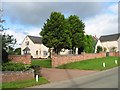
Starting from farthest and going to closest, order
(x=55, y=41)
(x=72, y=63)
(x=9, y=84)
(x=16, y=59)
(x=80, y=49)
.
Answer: (x=80, y=49), (x=55, y=41), (x=72, y=63), (x=16, y=59), (x=9, y=84)

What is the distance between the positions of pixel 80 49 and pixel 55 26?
52.0 feet

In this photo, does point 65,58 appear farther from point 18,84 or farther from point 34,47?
point 34,47

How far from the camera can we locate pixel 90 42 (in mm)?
76062

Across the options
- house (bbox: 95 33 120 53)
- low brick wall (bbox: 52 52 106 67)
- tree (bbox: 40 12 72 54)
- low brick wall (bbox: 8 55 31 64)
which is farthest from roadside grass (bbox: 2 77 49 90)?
house (bbox: 95 33 120 53)

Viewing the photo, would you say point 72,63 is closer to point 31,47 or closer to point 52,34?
point 52,34

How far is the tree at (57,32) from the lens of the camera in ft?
172

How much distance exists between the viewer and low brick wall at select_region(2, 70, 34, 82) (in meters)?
21.8

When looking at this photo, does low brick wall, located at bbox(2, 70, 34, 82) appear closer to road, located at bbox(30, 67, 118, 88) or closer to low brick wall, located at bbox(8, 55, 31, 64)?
road, located at bbox(30, 67, 118, 88)

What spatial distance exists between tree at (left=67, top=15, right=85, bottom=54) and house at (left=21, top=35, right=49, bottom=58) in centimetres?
2704

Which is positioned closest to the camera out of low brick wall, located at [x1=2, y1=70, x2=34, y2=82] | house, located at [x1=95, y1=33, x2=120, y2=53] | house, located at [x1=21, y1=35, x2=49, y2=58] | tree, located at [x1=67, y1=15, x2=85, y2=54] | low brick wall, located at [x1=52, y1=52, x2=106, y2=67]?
low brick wall, located at [x1=2, y1=70, x2=34, y2=82]

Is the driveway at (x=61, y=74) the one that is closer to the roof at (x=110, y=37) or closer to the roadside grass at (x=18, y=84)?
the roadside grass at (x=18, y=84)

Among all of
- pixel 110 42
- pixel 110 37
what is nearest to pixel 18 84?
pixel 110 42

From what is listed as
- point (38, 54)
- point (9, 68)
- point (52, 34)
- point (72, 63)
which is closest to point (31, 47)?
point (38, 54)

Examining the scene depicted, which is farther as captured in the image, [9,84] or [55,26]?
[55,26]
